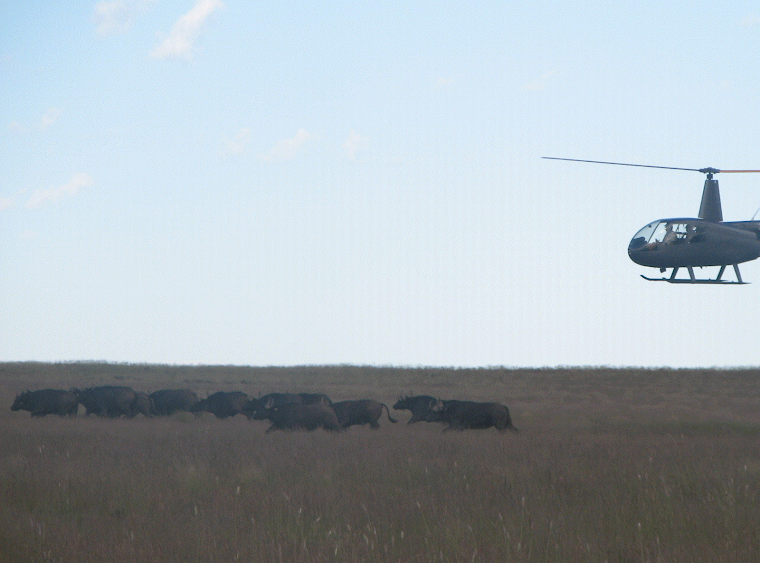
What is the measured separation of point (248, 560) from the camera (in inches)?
261

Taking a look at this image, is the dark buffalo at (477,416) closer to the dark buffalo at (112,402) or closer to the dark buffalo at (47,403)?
the dark buffalo at (112,402)

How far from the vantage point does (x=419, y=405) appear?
72.2 ft

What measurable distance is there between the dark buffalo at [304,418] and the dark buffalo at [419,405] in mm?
2945

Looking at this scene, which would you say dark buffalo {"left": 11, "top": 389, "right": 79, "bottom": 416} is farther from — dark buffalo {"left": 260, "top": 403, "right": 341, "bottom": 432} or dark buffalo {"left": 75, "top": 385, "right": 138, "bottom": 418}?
dark buffalo {"left": 260, "top": 403, "right": 341, "bottom": 432}

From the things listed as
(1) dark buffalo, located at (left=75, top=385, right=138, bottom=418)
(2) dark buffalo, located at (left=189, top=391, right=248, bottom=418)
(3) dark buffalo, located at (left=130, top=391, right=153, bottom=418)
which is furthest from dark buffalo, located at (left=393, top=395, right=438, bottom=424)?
(1) dark buffalo, located at (left=75, top=385, right=138, bottom=418)

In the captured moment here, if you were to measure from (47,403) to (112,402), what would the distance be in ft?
5.77

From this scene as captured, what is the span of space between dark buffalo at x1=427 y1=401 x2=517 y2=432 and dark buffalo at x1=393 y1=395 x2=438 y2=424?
82 centimetres

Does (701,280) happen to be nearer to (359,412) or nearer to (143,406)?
(359,412)

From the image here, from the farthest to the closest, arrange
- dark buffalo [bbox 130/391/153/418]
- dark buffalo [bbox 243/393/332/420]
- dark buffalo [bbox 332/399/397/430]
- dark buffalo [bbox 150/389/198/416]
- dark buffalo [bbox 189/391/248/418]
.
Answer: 1. dark buffalo [bbox 150/389/198/416]
2. dark buffalo [bbox 189/391/248/418]
3. dark buffalo [bbox 130/391/153/418]
4. dark buffalo [bbox 243/393/332/420]
5. dark buffalo [bbox 332/399/397/430]

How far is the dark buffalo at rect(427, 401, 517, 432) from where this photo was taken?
1961 cm

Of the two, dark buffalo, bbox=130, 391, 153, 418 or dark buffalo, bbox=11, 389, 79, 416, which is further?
dark buffalo, bbox=130, 391, 153, 418

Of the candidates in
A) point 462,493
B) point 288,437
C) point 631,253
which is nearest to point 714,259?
point 631,253

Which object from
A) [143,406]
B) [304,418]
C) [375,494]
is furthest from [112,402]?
[375,494]

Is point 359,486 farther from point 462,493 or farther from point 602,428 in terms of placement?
point 602,428
